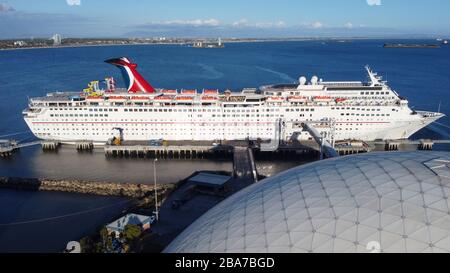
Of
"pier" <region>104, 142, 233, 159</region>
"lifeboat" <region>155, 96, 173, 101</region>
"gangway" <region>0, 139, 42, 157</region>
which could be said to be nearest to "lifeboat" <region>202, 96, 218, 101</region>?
"lifeboat" <region>155, 96, 173, 101</region>

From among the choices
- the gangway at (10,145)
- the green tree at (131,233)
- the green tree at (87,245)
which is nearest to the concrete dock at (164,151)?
the gangway at (10,145)

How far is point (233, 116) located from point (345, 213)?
133 feet

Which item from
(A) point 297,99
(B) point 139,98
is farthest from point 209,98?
(A) point 297,99

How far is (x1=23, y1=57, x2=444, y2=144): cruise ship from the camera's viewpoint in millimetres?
52000

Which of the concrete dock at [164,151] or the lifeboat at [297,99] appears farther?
the lifeboat at [297,99]

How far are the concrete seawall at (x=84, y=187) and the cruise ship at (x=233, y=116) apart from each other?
594 inches

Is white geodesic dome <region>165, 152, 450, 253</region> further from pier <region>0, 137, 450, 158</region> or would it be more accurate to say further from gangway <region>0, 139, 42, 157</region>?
gangway <region>0, 139, 42, 157</region>

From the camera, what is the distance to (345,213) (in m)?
12.0

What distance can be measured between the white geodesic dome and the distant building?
41.6 feet

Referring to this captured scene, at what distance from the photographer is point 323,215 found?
12234mm

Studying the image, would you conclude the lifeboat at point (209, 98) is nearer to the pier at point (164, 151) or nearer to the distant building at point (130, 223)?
the pier at point (164, 151)

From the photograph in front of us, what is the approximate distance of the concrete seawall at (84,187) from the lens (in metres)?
37.1

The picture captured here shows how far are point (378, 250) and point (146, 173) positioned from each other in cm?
3638
